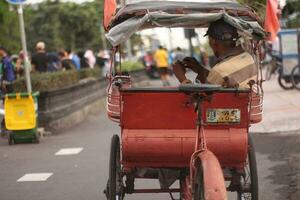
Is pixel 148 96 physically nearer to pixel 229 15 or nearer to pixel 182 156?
pixel 182 156

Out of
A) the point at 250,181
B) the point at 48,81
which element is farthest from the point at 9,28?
the point at 250,181

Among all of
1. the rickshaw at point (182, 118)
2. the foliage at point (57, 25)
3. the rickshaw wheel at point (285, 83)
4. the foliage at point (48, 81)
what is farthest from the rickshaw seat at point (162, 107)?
the foliage at point (57, 25)

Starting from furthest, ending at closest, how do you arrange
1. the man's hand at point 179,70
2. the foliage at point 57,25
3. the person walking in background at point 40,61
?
the foliage at point 57,25, the person walking in background at point 40,61, the man's hand at point 179,70

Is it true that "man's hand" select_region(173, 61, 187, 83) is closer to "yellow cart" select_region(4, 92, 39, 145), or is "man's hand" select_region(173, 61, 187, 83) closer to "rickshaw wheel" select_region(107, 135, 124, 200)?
"rickshaw wheel" select_region(107, 135, 124, 200)

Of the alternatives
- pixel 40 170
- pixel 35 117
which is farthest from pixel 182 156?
pixel 35 117

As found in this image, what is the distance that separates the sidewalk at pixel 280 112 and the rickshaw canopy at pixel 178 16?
6979 mm

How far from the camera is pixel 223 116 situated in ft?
17.5

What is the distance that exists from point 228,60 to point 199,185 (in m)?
1.26

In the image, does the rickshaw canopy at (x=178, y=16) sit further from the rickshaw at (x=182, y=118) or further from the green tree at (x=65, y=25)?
the green tree at (x=65, y=25)

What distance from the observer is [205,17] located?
5.40 metres

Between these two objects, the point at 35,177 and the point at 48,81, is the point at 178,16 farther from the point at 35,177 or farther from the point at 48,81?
the point at 48,81

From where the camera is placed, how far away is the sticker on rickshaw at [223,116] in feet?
17.4

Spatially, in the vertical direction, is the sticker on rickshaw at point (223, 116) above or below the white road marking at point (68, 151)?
above

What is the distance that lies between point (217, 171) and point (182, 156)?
0.71 metres
